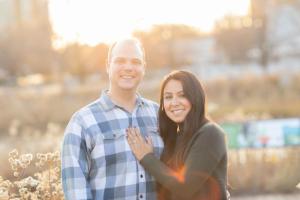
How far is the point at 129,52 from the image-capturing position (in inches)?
157

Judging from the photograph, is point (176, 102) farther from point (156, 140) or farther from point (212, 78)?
point (212, 78)

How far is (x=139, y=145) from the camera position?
390cm

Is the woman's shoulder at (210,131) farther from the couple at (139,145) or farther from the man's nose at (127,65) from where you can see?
the man's nose at (127,65)

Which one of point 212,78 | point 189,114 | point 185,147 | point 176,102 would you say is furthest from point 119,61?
point 212,78

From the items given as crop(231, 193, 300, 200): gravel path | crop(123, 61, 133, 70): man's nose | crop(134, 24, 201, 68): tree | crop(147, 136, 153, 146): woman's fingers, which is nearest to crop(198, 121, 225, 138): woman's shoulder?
crop(147, 136, 153, 146): woman's fingers

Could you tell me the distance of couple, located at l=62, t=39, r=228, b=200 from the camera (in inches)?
147

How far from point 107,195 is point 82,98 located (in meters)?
24.1

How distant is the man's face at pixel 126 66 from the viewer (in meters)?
3.97

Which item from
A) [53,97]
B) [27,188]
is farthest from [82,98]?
[27,188]

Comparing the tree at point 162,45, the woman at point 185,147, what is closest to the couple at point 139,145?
the woman at point 185,147

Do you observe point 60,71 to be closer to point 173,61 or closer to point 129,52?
point 173,61

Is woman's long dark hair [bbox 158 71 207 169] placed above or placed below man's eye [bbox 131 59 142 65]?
below

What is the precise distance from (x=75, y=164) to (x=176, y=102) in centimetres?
68

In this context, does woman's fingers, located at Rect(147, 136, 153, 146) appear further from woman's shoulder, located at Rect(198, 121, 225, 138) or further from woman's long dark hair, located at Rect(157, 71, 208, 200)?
woman's shoulder, located at Rect(198, 121, 225, 138)
